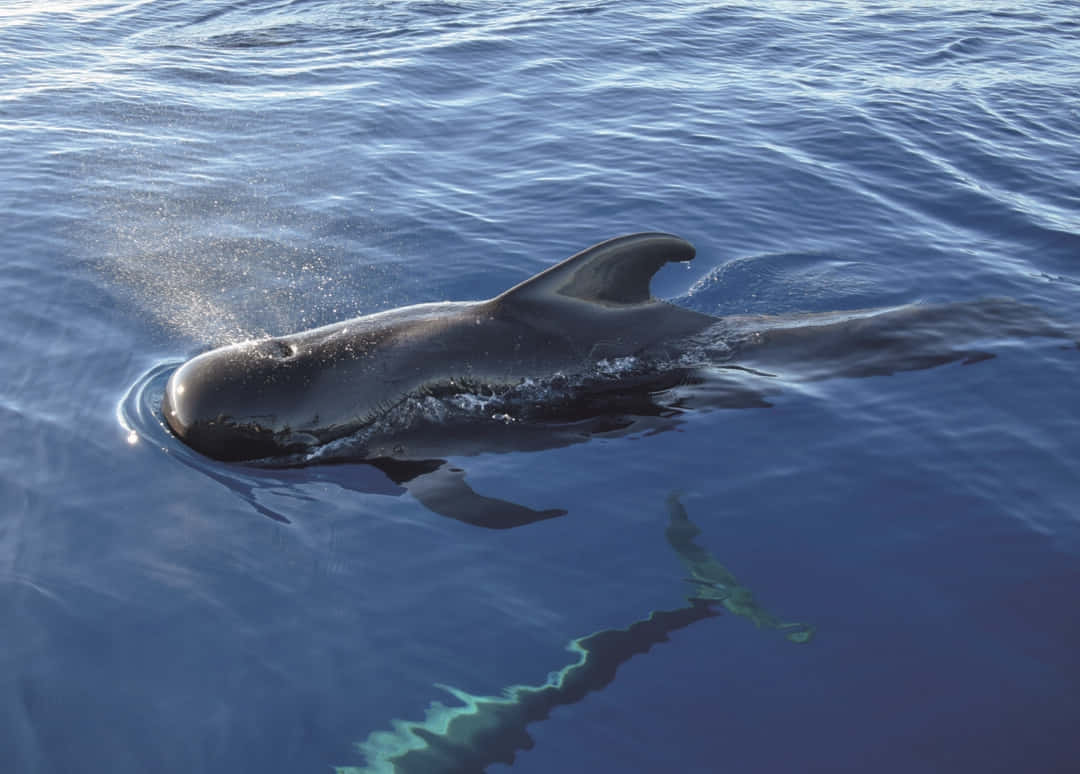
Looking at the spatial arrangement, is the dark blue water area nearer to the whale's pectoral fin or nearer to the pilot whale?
the whale's pectoral fin

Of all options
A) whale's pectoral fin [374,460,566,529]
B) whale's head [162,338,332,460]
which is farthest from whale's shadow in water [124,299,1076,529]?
whale's head [162,338,332,460]

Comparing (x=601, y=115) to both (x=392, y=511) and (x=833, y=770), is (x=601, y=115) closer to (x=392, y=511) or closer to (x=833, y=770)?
(x=392, y=511)

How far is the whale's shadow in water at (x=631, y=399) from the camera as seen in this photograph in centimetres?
802

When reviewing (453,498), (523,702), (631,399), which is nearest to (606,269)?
(631,399)

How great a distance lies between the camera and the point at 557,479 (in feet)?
26.9

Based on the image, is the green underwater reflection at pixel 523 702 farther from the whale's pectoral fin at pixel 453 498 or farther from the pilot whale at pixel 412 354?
the pilot whale at pixel 412 354

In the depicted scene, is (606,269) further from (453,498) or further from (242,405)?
(242,405)

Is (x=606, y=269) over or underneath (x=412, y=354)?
over

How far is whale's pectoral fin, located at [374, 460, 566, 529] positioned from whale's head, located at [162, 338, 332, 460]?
0.84 m

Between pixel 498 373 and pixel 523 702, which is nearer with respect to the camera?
pixel 523 702

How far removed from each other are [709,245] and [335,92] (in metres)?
9.76

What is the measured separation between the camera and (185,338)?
10.1 meters

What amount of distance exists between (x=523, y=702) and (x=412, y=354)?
143 inches

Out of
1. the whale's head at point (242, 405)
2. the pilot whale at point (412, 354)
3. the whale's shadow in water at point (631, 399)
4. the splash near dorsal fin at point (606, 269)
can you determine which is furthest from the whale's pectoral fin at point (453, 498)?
the splash near dorsal fin at point (606, 269)
